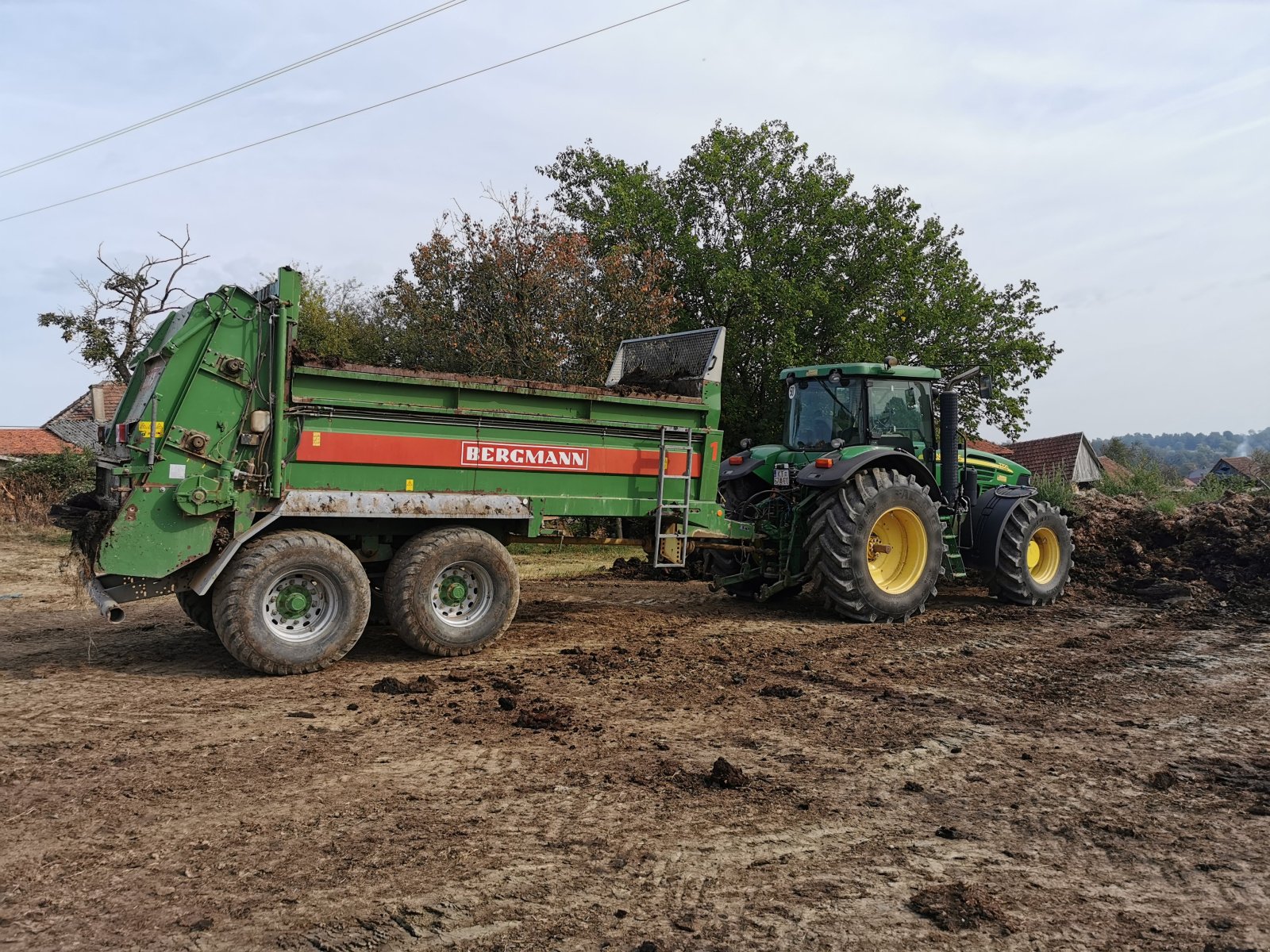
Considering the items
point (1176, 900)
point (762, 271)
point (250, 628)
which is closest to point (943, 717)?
point (1176, 900)

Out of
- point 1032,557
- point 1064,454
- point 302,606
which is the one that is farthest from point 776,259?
point 1064,454

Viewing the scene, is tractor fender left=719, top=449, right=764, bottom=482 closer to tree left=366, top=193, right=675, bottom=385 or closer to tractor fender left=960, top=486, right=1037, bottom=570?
tractor fender left=960, top=486, right=1037, bottom=570

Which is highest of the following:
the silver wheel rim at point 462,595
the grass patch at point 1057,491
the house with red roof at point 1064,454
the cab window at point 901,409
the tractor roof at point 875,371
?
the house with red roof at point 1064,454

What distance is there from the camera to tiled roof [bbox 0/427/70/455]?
→ 33.9m

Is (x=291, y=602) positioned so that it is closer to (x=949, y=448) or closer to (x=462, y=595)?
(x=462, y=595)

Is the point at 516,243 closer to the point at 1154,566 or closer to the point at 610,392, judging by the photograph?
the point at 610,392

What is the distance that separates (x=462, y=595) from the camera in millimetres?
7488

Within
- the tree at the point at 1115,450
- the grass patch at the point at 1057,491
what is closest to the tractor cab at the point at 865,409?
the grass patch at the point at 1057,491

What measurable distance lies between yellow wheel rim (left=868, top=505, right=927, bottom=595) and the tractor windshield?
2.96 feet

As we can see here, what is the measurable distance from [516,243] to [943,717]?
525 inches

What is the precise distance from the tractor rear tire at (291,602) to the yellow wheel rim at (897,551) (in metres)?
5.02

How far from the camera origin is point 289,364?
22.7 ft

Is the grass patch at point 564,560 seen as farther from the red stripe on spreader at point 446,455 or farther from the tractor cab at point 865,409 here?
the red stripe on spreader at point 446,455

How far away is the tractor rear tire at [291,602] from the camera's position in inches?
258
